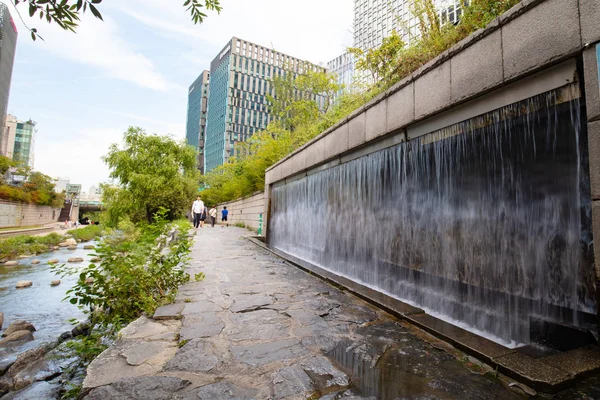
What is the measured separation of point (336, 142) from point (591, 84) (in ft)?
15.4

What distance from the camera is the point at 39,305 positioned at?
9211mm

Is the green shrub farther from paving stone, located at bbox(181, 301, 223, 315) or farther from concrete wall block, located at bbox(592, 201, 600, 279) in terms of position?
concrete wall block, located at bbox(592, 201, 600, 279)

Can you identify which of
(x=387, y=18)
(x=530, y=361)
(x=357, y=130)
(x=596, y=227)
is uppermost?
(x=387, y=18)

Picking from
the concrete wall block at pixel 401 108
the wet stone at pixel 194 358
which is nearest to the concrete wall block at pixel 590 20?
the concrete wall block at pixel 401 108

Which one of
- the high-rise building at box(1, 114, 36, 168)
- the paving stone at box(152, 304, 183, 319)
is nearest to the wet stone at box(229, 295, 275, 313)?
the paving stone at box(152, 304, 183, 319)

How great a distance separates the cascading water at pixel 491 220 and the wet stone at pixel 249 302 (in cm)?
216

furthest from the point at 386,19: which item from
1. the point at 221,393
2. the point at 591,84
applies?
the point at 221,393

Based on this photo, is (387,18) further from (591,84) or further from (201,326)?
(201,326)

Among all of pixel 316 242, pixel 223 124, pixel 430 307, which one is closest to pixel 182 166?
pixel 316 242

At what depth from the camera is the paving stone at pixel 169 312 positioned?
3562 millimetres

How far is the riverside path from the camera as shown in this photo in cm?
208

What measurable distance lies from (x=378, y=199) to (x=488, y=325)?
8.51 ft

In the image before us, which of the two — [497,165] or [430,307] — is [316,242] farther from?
[497,165]

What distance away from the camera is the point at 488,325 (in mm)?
3484
